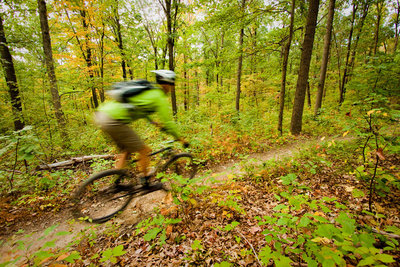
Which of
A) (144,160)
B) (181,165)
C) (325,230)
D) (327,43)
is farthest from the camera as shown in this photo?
(327,43)

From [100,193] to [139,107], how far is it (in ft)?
7.01

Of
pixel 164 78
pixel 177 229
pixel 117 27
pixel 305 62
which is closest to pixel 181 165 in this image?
pixel 177 229

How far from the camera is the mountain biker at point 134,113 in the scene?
9.10 ft

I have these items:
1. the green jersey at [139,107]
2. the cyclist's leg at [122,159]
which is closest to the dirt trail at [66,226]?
the cyclist's leg at [122,159]

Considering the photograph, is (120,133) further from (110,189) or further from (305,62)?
(305,62)

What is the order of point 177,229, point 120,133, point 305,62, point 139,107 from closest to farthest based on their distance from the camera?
1. point 139,107
2. point 120,133
3. point 177,229
4. point 305,62

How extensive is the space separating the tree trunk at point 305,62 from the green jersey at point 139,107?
26.1ft

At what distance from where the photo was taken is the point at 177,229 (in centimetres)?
329

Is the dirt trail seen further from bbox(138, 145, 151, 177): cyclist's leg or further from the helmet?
the helmet

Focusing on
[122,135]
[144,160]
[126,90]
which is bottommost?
[144,160]

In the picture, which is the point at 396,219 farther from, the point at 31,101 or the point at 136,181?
the point at 31,101

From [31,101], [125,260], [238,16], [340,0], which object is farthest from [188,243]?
[340,0]

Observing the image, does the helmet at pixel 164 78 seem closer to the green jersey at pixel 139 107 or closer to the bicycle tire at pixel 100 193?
the green jersey at pixel 139 107

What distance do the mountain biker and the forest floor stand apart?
1.40 meters
